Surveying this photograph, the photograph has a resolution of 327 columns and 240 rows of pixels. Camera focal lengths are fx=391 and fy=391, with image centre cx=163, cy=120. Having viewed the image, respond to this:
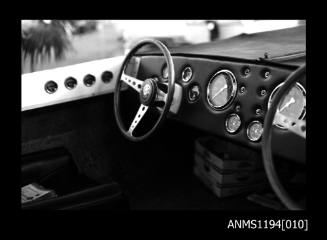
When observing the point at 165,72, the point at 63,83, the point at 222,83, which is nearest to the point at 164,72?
the point at 165,72

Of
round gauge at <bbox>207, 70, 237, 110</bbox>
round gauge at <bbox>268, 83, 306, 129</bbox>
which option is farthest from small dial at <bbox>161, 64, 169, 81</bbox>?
round gauge at <bbox>268, 83, 306, 129</bbox>

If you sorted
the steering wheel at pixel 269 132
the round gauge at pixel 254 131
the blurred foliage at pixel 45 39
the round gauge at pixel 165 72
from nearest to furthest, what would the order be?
the steering wheel at pixel 269 132 → the round gauge at pixel 254 131 → the round gauge at pixel 165 72 → the blurred foliage at pixel 45 39

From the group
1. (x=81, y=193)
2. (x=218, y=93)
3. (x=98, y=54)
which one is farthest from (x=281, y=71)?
(x=98, y=54)

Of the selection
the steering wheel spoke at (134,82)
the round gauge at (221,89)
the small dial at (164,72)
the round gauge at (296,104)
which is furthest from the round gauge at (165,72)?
the round gauge at (296,104)

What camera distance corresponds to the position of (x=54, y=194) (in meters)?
1.46

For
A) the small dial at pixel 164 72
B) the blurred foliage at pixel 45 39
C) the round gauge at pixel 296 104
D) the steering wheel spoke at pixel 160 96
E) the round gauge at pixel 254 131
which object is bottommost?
the round gauge at pixel 254 131

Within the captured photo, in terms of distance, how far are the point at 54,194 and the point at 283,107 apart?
89cm

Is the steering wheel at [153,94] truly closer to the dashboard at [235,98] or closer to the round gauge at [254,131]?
the dashboard at [235,98]

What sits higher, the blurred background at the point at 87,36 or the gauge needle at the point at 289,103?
the blurred background at the point at 87,36

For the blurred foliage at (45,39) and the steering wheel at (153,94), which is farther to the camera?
the blurred foliage at (45,39)

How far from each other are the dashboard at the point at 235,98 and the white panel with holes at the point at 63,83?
0.33m

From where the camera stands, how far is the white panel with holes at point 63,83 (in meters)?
1.58

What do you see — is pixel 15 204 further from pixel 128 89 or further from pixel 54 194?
pixel 128 89

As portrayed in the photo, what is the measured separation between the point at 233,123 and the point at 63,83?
0.77 metres
